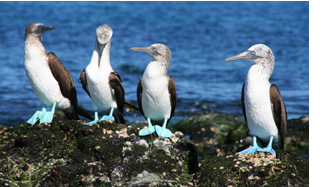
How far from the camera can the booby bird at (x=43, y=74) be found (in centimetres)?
615

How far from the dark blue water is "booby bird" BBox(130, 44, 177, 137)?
19.3ft

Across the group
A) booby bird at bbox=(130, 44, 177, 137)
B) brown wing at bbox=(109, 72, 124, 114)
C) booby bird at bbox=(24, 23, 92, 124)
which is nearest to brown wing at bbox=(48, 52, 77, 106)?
booby bird at bbox=(24, 23, 92, 124)

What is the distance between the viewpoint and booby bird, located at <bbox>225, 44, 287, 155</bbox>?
538 centimetres

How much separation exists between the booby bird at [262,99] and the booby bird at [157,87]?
1.08 meters

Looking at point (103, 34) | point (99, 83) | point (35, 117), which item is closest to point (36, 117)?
point (35, 117)

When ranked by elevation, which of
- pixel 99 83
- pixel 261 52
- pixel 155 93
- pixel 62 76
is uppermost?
pixel 261 52

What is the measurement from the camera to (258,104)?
543 cm

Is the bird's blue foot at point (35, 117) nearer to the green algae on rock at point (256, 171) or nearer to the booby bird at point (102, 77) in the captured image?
the booby bird at point (102, 77)

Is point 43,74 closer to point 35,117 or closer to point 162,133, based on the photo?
point 35,117

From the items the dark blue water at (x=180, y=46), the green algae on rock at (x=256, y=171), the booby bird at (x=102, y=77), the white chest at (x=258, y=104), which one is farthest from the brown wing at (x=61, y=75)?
the dark blue water at (x=180, y=46)

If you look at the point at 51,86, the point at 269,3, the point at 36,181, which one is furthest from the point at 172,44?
the point at 269,3

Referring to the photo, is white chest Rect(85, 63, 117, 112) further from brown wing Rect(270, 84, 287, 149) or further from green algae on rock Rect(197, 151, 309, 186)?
brown wing Rect(270, 84, 287, 149)

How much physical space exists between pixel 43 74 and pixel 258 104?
145 inches

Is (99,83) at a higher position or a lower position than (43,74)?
lower
